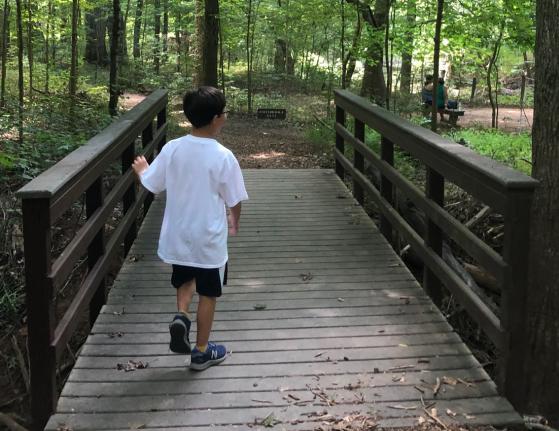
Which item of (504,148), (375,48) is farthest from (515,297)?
(375,48)

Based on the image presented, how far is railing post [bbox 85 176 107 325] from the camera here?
4.30 meters

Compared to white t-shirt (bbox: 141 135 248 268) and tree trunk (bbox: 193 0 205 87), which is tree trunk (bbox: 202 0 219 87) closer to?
tree trunk (bbox: 193 0 205 87)

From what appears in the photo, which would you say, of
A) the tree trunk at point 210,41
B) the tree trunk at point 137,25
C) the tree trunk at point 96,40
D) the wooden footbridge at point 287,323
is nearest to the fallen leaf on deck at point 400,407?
the wooden footbridge at point 287,323

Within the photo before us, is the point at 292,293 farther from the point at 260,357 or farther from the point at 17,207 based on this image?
the point at 17,207

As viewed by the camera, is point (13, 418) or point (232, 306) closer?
point (13, 418)

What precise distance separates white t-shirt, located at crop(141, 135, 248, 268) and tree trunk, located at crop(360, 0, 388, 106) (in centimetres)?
951

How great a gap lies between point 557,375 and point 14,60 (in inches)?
786

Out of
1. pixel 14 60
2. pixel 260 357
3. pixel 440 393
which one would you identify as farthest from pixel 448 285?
pixel 14 60

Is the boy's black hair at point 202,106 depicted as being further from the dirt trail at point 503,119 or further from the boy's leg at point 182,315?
the dirt trail at point 503,119

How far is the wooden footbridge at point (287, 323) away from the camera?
3.13 metres

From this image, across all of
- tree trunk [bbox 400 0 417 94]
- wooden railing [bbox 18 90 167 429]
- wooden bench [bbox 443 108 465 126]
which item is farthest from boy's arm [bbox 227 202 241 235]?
wooden bench [bbox 443 108 465 126]

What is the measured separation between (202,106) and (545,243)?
2036mm

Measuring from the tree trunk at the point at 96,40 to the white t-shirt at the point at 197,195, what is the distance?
22.4 meters

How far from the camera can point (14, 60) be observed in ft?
64.7
